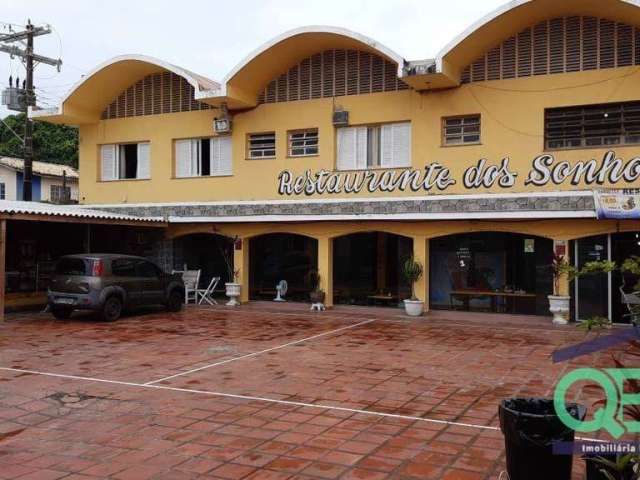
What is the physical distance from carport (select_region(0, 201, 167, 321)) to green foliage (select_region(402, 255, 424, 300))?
23.1 ft

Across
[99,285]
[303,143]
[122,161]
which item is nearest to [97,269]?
[99,285]

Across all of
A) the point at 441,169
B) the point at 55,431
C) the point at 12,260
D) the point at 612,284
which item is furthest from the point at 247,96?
the point at 55,431

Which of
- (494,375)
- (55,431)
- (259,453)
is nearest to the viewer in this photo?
(259,453)

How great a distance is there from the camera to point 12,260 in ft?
53.7

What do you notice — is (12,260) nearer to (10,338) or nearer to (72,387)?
(10,338)

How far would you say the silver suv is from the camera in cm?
1338

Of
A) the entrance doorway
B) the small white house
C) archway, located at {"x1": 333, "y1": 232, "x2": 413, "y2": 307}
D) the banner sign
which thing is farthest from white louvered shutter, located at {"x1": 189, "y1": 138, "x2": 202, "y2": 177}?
the small white house

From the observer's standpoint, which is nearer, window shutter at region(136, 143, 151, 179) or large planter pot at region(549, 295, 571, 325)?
large planter pot at region(549, 295, 571, 325)

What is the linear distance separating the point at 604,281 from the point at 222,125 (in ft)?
33.7

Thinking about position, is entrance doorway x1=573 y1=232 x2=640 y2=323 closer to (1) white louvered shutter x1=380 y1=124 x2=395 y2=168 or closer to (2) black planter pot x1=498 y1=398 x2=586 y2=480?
(1) white louvered shutter x1=380 y1=124 x2=395 y2=168

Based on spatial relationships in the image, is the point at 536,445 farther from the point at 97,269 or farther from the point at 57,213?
the point at 57,213

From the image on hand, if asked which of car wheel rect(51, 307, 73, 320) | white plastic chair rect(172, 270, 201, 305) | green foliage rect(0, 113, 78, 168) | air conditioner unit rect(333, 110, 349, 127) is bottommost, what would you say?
car wheel rect(51, 307, 73, 320)

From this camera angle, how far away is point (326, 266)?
16.1 m

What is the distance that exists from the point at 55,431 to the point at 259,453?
203 centimetres
